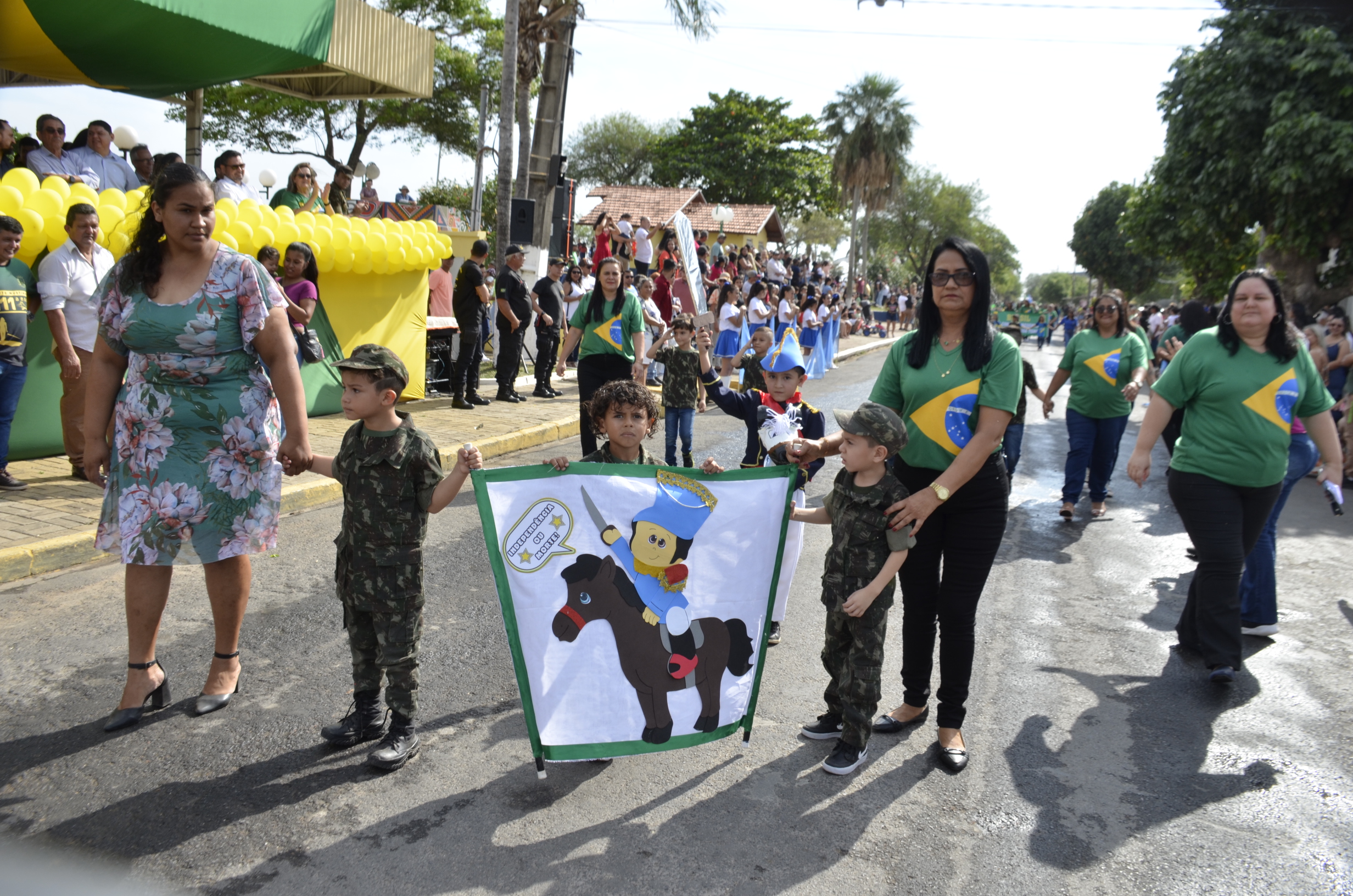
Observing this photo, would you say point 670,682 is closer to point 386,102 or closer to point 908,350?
point 908,350

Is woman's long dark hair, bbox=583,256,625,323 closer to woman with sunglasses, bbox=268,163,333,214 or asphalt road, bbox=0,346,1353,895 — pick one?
asphalt road, bbox=0,346,1353,895

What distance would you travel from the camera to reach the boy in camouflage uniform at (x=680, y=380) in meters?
7.50

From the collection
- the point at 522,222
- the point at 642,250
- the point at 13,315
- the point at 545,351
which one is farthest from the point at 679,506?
the point at 642,250

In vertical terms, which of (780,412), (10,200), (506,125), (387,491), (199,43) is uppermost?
(506,125)

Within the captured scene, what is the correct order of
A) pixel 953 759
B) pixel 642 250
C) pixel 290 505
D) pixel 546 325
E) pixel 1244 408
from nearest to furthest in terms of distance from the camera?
pixel 953 759
pixel 1244 408
pixel 290 505
pixel 546 325
pixel 642 250

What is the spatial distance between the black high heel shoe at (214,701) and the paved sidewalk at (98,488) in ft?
7.26

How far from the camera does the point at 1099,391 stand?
766 centimetres

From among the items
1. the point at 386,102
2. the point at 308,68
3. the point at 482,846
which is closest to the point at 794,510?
the point at 482,846

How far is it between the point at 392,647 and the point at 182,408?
121 cm

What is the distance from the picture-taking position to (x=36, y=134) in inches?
351

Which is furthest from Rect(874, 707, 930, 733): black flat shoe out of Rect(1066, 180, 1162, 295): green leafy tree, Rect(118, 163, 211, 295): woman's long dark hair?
Rect(1066, 180, 1162, 295): green leafy tree

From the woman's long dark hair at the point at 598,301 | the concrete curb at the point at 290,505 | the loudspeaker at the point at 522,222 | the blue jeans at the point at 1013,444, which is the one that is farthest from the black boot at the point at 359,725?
the loudspeaker at the point at 522,222

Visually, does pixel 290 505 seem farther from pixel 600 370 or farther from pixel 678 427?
pixel 678 427

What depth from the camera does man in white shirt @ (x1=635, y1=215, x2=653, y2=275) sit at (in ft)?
65.5
